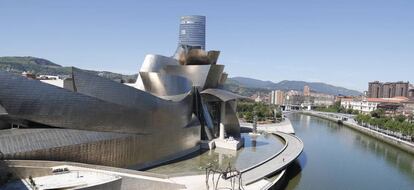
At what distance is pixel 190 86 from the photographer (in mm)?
32031

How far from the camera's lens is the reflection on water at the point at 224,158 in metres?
25.1

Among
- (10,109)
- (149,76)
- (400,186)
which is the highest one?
(149,76)

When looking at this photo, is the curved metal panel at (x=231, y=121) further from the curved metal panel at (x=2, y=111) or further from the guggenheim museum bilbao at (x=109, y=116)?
the curved metal panel at (x=2, y=111)

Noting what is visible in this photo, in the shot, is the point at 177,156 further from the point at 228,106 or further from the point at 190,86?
the point at 228,106

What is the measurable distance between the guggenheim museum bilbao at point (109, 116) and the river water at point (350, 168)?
9.21 meters

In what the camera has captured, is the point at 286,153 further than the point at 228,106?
No

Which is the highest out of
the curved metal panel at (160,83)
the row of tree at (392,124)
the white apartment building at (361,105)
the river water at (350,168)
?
the curved metal panel at (160,83)

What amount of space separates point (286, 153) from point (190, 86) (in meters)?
Result: 10.1

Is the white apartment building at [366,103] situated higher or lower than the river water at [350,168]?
higher

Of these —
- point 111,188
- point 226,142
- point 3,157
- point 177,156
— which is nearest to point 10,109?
point 3,157

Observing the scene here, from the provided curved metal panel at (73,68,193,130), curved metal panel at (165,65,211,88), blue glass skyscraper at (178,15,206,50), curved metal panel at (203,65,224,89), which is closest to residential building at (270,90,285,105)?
blue glass skyscraper at (178,15,206,50)

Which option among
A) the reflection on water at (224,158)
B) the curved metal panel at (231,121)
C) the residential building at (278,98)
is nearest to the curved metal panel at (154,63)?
the reflection on water at (224,158)

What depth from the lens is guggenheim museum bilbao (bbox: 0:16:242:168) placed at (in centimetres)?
1761

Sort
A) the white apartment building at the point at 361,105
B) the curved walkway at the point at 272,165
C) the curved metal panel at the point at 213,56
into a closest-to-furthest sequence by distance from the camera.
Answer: the curved walkway at the point at 272,165
the curved metal panel at the point at 213,56
the white apartment building at the point at 361,105
